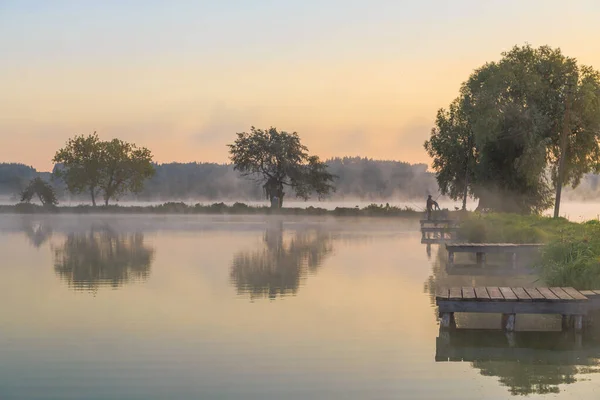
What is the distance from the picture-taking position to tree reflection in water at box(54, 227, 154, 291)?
77.4ft

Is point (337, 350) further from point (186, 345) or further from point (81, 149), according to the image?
point (81, 149)

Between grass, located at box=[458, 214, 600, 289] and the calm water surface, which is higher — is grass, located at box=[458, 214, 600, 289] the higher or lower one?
the higher one

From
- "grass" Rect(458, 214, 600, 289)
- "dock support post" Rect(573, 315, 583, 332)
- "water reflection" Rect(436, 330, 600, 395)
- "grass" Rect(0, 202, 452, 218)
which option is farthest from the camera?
"grass" Rect(0, 202, 452, 218)

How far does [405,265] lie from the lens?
28094 mm

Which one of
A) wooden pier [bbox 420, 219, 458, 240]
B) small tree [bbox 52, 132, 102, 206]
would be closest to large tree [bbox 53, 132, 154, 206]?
small tree [bbox 52, 132, 102, 206]

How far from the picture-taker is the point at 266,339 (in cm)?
1430

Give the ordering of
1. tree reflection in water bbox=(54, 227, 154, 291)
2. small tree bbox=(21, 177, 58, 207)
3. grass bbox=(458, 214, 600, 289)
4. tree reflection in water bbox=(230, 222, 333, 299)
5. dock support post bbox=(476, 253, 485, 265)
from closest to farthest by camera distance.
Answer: grass bbox=(458, 214, 600, 289)
tree reflection in water bbox=(230, 222, 333, 299)
tree reflection in water bbox=(54, 227, 154, 291)
dock support post bbox=(476, 253, 485, 265)
small tree bbox=(21, 177, 58, 207)

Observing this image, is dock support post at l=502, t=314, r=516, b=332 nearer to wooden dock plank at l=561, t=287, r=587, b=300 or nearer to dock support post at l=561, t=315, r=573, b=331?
dock support post at l=561, t=315, r=573, b=331

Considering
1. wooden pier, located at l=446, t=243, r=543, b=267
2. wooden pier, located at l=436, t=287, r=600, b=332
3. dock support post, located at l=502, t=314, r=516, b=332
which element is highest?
wooden pier, located at l=446, t=243, r=543, b=267

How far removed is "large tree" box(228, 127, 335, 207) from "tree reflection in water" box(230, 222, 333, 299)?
50.6m

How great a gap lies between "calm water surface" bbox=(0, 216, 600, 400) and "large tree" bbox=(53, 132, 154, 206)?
69.8 meters

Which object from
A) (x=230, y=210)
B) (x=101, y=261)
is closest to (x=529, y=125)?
(x=101, y=261)

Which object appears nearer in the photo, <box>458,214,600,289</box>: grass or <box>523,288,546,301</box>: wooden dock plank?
<box>523,288,546,301</box>: wooden dock plank

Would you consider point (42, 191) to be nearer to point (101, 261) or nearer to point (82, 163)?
point (82, 163)
